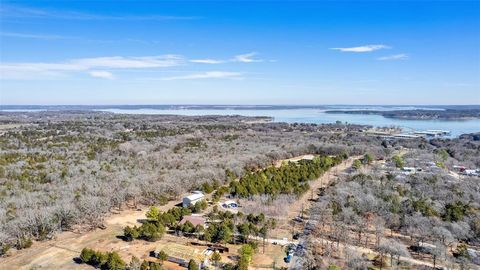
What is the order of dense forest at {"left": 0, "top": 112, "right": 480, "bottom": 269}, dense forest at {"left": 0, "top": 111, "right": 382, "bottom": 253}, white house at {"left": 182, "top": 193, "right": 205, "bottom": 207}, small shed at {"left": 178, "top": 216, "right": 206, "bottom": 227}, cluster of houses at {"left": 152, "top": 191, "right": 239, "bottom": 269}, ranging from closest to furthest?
cluster of houses at {"left": 152, "top": 191, "right": 239, "bottom": 269} < dense forest at {"left": 0, "top": 112, "right": 480, "bottom": 269} < dense forest at {"left": 0, "top": 111, "right": 382, "bottom": 253} < small shed at {"left": 178, "top": 216, "right": 206, "bottom": 227} < white house at {"left": 182, "top": 193, "right": 205, "bottom": 207}

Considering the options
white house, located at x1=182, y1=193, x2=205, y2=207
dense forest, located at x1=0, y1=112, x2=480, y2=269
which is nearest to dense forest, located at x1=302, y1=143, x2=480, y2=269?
dense forest, located at x1=0, y1=112, x2=480, y2=269

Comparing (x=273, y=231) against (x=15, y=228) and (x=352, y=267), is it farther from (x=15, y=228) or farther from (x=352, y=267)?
(x=15, y=228)

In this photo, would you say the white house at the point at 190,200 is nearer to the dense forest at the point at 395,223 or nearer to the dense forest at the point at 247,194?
the dense forest at the point at 247,194

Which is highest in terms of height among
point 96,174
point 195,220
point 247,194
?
point 96,174

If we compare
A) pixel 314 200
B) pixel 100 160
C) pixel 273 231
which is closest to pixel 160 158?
pixel 100 160

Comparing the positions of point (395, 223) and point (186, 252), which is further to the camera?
point (395, 223)

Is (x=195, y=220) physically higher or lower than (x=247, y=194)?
lower

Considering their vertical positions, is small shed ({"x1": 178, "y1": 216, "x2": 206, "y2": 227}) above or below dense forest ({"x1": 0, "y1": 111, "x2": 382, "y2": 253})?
below

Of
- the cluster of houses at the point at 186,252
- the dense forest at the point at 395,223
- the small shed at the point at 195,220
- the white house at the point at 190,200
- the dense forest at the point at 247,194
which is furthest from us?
the white house at the point at 190,200

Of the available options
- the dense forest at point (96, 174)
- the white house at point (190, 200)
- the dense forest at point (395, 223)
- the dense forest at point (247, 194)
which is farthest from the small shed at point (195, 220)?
the dense forest at point (395, 223)

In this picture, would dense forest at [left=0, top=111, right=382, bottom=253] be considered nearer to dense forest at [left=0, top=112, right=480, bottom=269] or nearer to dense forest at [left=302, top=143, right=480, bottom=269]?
dense forest at [left=0, top=112, right=480, bottom=269]

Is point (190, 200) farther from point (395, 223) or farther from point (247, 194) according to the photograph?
point (395, 223)

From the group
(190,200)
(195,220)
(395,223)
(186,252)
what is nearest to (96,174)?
(190,200)
